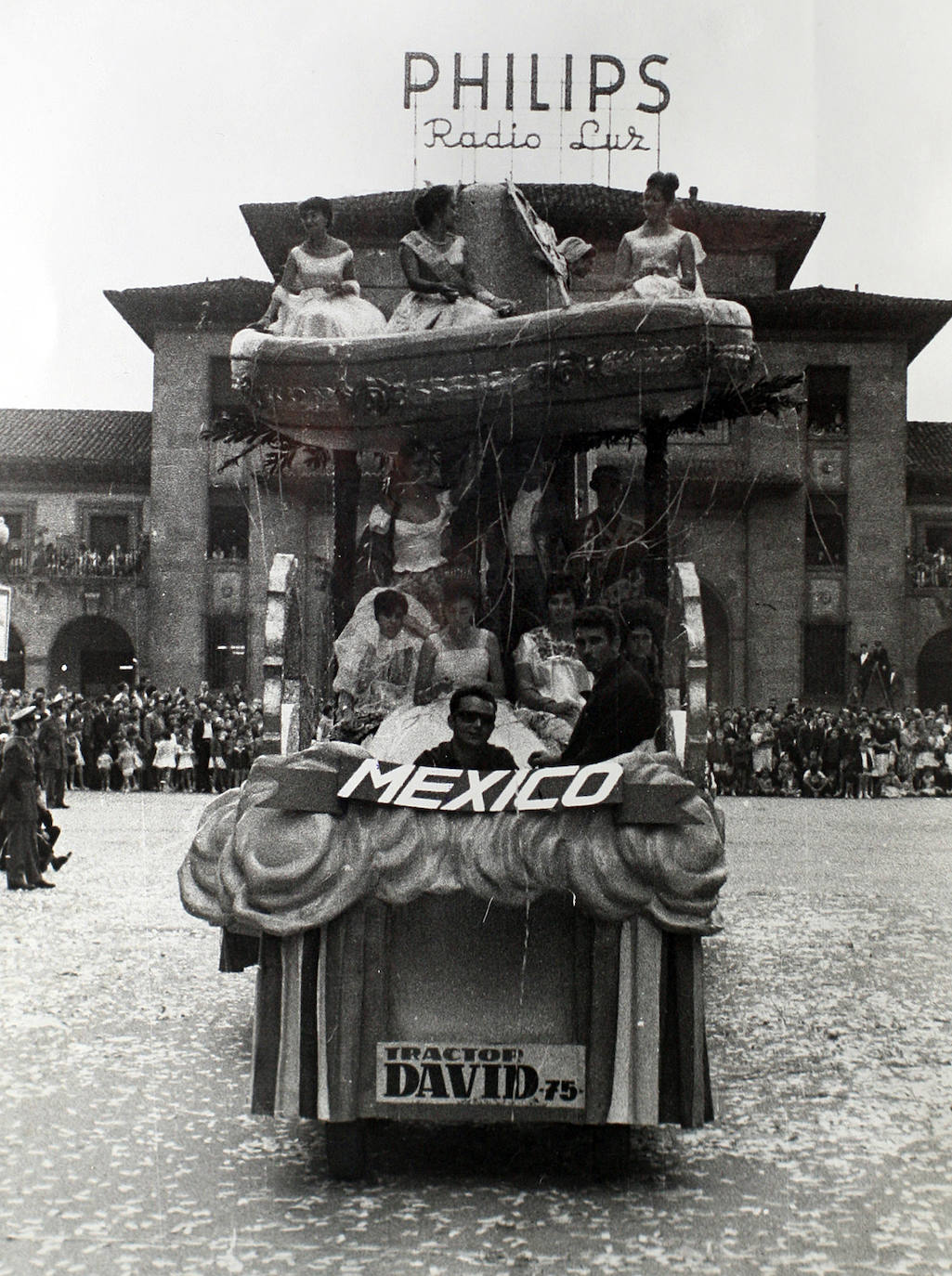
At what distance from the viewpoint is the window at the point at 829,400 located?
37.5 meters

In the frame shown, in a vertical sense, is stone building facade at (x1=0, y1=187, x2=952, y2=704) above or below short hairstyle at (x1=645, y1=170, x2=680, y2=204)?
above

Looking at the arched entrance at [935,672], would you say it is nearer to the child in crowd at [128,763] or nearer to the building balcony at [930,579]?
the building balcony at [930,579]

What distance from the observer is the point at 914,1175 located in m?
4.99

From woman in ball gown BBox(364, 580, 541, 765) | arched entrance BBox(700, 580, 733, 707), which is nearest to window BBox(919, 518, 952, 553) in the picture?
arched entrance BBox(700, 580, 733, 707)

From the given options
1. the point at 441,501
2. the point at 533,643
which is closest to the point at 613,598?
the point at 533,643

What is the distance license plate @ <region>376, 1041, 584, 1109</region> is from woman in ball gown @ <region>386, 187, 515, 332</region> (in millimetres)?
3343

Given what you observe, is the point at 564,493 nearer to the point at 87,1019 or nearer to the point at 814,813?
the point at 87,1019

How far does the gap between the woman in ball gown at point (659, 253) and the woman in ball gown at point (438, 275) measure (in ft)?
1.90

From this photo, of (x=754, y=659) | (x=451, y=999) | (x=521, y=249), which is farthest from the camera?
(x=754, y=659)

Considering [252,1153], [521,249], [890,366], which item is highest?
[890,366]

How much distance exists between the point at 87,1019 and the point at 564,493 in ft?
11.5

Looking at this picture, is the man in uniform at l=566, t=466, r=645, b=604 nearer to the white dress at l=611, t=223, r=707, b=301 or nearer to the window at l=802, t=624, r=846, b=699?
the white dress at l=611, t=223, r=707, b=301

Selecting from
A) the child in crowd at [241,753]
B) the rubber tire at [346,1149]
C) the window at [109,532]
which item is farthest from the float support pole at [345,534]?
the window at [109,532]

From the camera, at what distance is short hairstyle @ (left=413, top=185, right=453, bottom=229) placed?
22.1 ft
